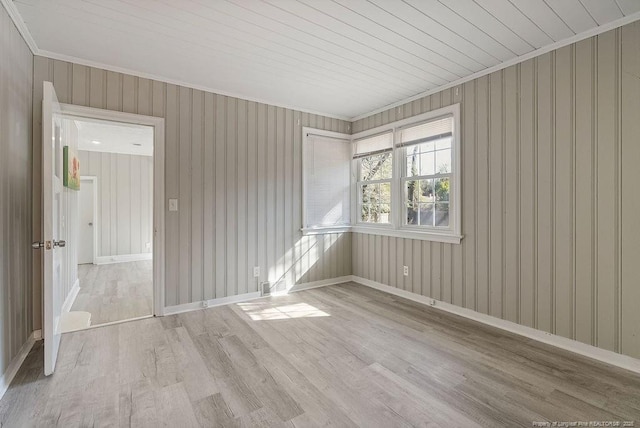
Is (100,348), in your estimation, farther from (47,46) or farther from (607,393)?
(607,393)

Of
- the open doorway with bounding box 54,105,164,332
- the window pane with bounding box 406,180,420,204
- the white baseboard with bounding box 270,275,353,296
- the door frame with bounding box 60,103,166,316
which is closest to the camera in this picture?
the door frame with bounding box 60,103,166,316

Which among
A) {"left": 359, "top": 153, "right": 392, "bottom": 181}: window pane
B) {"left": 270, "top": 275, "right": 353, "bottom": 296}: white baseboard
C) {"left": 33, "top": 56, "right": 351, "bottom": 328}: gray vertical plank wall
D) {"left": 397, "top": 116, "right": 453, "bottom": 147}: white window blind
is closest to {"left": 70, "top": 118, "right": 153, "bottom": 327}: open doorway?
{"left": 33, "top": 56, "right": 351, "bottom": 328}: gray vertical plank wall

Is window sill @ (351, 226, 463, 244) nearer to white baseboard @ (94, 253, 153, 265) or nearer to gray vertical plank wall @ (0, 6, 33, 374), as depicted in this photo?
gray vertical plank wall @ (0, 6, 33, 374)

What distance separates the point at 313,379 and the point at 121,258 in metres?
6.42

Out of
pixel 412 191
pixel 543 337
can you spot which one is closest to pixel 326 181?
pixel 412 191

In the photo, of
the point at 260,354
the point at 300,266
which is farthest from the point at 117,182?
the point at 260,354

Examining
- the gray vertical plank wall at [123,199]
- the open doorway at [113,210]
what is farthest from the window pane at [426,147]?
the gray vertical plank wall at [123,199]

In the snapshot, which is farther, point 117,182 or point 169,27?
point 117,182

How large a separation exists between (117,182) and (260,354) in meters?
6.24

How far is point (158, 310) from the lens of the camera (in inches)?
127

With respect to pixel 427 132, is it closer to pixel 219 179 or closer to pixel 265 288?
pixel 219 179

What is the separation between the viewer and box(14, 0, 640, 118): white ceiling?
6.74ft

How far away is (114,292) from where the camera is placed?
14.0 ft

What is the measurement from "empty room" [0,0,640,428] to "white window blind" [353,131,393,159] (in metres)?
0.06
